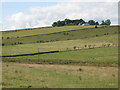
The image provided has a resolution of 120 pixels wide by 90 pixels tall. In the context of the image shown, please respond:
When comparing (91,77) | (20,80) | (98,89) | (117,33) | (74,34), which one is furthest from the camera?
(74,34)

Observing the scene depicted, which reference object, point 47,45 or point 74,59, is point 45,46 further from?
point 74,59

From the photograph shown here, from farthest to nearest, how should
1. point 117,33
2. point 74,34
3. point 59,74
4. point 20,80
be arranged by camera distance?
point 74,34 < point 117,33 < point 59,74 < point 20,80

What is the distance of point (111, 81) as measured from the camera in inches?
902

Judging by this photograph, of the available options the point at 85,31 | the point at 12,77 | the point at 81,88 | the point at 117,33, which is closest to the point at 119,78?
the point at 81,88

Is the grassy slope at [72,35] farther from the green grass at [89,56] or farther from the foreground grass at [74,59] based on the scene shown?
the foreground grass at [74,59]

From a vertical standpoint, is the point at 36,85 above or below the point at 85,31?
below

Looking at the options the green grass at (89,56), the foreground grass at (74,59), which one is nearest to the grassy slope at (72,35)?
the green grass at (89,56)

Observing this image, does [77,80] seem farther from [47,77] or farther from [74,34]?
[74,34]

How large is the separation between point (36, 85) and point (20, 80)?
2867 mm

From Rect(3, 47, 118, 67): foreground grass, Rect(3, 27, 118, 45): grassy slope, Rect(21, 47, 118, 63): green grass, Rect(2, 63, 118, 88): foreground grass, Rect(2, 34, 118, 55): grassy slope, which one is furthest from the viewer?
Rect(3, 27, 118, 45): grassy slope

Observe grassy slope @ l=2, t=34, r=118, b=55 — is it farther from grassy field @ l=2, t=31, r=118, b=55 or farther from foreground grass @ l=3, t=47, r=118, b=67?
foreground grass @ l=3, t=47, r=118, b=67

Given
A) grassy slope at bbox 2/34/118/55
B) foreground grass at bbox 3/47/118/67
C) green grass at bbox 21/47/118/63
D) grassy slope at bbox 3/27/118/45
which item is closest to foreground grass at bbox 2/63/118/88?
foreground grass at bbox 3/47/118/67

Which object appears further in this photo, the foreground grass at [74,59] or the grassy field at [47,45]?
the grassy field at [47,45]

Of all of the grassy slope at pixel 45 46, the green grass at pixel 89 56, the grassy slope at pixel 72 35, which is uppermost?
the grassy slope at pixel 72 35
